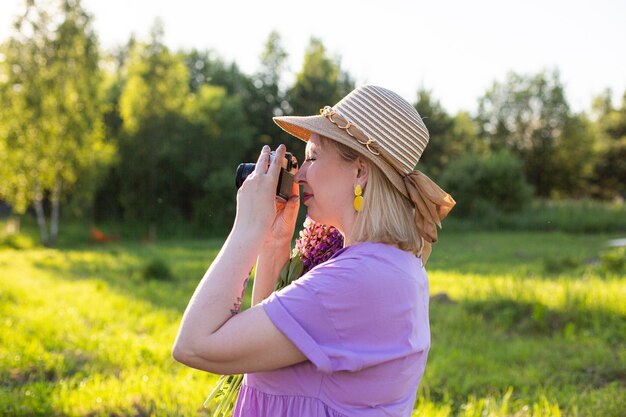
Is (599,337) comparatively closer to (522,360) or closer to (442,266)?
(522,360)

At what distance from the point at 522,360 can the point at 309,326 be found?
177 inches

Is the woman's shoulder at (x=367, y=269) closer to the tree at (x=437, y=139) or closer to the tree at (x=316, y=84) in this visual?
the tree at (x=316, y=84)

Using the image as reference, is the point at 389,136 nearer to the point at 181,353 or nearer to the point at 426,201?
the point at 426,201

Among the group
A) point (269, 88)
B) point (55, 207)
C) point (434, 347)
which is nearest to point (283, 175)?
point (434, 347)

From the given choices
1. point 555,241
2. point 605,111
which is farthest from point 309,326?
point 605,111

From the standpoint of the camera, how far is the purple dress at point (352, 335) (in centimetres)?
147

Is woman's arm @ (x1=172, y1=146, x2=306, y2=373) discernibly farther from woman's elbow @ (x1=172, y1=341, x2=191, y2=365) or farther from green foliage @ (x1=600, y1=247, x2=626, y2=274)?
green foliage @ (x1=600, y1=247, x2=626, y2=274)

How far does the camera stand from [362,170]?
5.56 ft

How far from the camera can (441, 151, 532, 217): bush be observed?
26.7 metres

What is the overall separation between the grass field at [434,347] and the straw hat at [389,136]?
7.70ft

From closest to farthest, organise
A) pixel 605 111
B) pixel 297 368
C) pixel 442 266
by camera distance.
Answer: pixel 297 368 < pixel 442 266 < pixel 605 111

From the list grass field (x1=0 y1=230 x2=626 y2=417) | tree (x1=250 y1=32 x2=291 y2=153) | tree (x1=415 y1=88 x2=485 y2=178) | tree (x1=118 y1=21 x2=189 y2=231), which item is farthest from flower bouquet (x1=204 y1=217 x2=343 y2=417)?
tree (x1=415 y1=88 x2=485 y2=178)

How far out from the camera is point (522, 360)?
17.9ft

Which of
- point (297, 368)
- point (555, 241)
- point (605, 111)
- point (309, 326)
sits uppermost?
Answer: point (605, 111)
